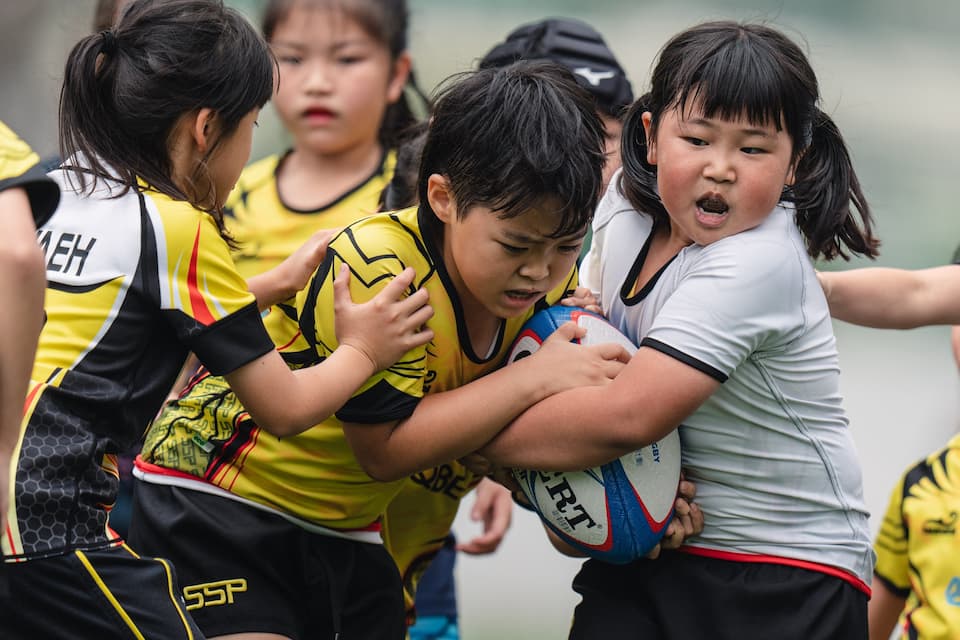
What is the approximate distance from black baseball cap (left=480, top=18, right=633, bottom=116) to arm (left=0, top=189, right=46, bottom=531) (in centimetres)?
216

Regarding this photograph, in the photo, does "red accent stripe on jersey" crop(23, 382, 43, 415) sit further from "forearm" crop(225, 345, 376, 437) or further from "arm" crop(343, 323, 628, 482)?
"arm" crop(343, 323, 628, 482)

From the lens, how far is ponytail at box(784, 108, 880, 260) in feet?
9.39

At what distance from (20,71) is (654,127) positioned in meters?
6.26

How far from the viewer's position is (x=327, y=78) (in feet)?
15.1

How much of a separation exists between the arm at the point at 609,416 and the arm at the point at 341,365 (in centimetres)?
30

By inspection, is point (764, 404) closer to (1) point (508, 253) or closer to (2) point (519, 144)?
(1) point (508, 253)

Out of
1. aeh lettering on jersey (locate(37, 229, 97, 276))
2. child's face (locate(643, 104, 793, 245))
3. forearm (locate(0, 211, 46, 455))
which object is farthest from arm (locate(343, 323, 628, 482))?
forearm (locate(0, 211, 46, 455))

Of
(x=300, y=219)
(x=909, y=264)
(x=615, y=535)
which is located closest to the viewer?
(x=615, y=535)

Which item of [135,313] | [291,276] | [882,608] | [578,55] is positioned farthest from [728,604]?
[578,55]

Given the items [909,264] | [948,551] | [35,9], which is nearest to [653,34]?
[909,264]

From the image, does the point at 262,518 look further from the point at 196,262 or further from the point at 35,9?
the point at 35,9

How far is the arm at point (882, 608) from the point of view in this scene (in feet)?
12.4

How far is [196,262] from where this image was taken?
259cm

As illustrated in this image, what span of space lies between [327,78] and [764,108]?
2250 millimetres
